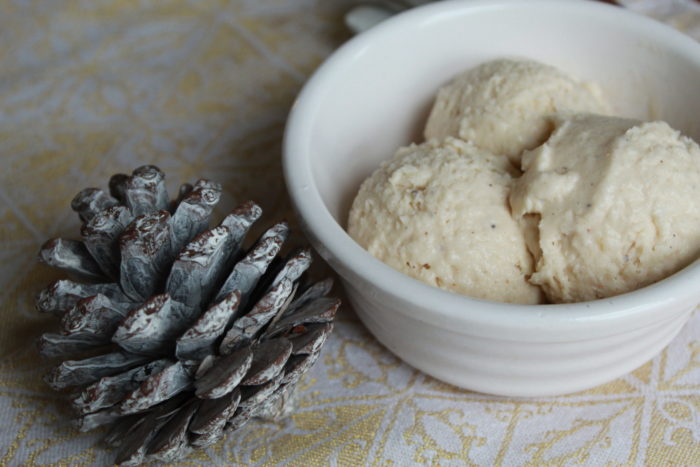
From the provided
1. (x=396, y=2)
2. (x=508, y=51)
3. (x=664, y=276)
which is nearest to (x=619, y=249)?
(x=664, y=276)

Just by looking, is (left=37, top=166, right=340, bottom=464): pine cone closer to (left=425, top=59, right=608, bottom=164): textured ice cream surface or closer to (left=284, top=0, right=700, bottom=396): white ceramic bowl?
(left=284, top=0, right=700, bottom=396): white ceramic bowl

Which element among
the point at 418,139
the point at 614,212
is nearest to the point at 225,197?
the point at 418,139

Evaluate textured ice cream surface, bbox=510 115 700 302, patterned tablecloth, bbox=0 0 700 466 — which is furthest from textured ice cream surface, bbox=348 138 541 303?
patterned tablecloth, bbox=0 0 700 466

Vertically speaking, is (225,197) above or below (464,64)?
below

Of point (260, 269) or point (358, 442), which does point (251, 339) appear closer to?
point (260, 269)

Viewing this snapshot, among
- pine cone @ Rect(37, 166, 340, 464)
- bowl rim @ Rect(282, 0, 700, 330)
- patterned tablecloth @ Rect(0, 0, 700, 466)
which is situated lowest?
patterned tablecloth @ Rect(0, 0, 700, 466)

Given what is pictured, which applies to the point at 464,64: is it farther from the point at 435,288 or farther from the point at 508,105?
the point at 435,288
